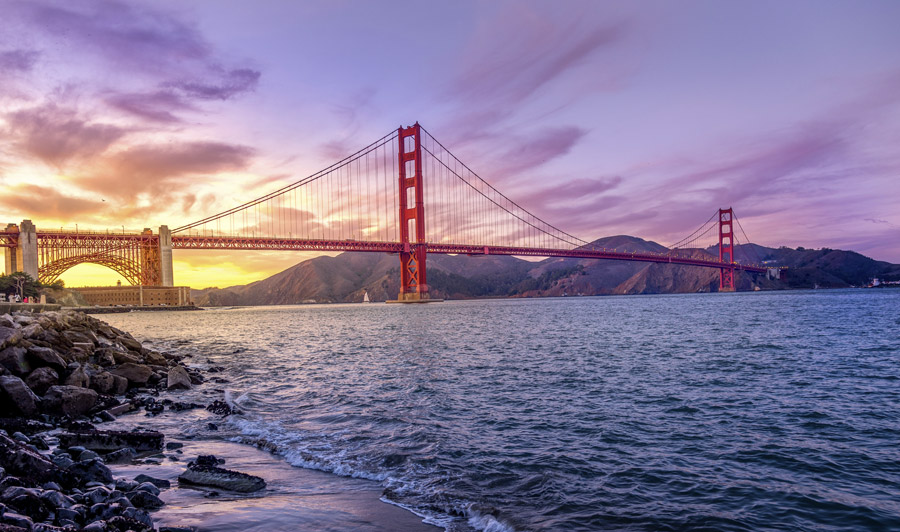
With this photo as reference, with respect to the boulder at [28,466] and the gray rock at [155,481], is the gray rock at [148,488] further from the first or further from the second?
the boulder at [28,466]

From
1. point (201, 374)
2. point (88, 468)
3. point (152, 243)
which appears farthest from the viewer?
point (152, 243)

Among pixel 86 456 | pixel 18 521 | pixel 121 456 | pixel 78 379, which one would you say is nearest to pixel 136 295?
pixel 78 379

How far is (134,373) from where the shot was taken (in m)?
14.0

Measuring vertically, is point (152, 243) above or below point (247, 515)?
above

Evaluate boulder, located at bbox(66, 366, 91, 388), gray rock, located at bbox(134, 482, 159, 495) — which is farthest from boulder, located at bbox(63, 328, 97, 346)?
gray rock, located at bbox(134, 482, 159, 495)

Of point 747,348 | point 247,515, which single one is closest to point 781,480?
point 247,515

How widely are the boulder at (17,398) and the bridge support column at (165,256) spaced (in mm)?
80681

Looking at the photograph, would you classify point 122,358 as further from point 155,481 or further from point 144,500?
point 144,500

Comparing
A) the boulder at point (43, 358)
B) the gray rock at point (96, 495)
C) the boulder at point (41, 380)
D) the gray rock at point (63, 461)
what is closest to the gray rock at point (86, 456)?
the gray rock at point (63, 461)

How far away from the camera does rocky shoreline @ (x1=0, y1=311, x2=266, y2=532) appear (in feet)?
14.0

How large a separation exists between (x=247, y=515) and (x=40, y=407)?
258 inches

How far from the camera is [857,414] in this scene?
29.8 ft

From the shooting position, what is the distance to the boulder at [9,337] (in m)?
10.3

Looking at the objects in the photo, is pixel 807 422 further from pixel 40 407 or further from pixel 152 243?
pixel 152 243
